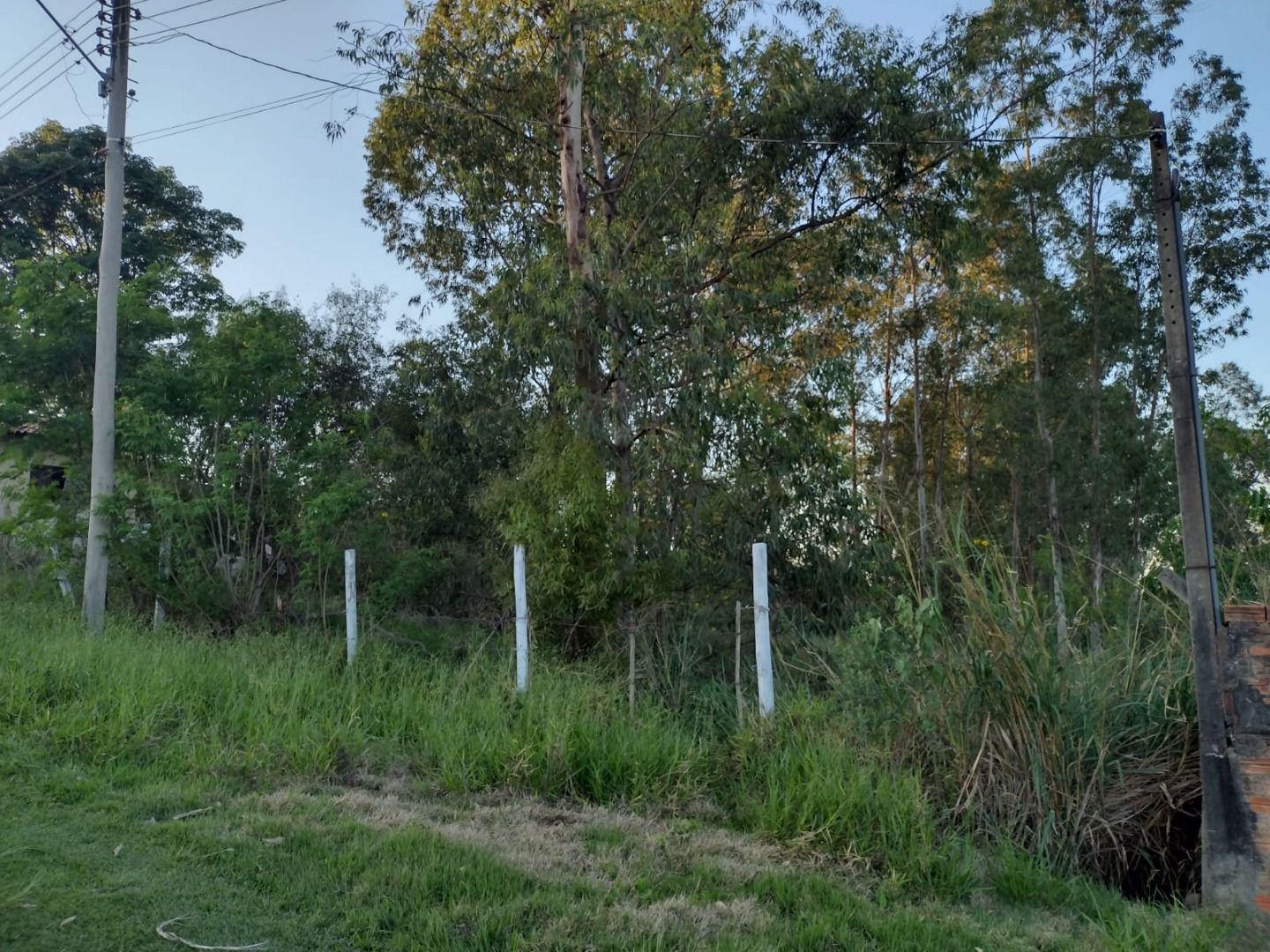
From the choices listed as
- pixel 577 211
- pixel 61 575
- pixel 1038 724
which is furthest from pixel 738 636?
pixel 61 575

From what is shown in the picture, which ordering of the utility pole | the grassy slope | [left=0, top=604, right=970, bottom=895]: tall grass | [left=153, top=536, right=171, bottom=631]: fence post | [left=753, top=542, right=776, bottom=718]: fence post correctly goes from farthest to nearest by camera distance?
1. [left=153, top=536, right=171, bottom=631]: fence post
2. [left=753, top=542, right=776, bottom=718]: fence post
3. [left=0, top=604, right=970, bottom=895]: tall grass
4. the utility pole
5. the grassy slope

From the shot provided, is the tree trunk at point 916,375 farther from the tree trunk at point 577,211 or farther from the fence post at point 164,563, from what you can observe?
the fence post at point 164,563

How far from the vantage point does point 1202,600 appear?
18.0 ft

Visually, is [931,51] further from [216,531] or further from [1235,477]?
[216,531]

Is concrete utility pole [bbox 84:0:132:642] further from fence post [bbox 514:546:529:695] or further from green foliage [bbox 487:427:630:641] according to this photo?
fence post [bbox 514:546:529:695]

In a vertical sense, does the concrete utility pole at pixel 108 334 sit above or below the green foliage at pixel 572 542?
above

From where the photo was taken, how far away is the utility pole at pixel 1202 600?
5.17m

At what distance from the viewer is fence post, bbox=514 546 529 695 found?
753 centimetres

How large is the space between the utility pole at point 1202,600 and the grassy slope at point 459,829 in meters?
0.59

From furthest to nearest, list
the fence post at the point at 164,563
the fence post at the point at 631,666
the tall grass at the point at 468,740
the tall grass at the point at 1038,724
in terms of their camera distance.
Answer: the fence post at the point at 164,563
the fence post at the point at 631,666
the tall grass at the point at 1038,724
the tall grass at the point at 468,740

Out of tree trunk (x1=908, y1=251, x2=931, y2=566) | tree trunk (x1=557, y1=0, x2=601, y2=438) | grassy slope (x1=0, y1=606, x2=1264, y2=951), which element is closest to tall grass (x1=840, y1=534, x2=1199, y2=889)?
grassy slope (x1=0, y1=606, x2=1264, y2=951)

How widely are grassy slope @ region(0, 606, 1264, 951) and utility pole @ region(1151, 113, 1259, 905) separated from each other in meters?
0.59

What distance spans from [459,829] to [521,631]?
2545 millimetres

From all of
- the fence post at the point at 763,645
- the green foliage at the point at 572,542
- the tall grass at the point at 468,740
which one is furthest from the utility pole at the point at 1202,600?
the green foliage at the point at 572,542
